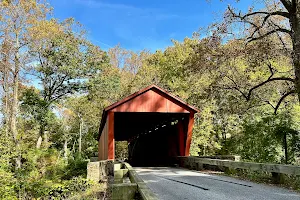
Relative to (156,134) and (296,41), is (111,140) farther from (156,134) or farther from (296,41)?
(156,134)

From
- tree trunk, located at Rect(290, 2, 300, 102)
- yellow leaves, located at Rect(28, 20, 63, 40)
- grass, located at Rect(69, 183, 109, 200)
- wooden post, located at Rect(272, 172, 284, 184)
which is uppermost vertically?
yellow leaves, located at Rect(28, 20, 63, 40)

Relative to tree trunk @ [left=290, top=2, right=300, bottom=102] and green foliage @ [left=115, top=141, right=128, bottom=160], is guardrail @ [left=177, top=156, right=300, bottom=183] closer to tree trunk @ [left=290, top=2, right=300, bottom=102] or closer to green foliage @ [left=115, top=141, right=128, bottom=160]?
tree trunk @ [left=290, top=2, right=300, bottom=102]

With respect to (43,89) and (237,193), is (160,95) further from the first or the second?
(43,89)

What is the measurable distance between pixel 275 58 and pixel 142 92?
5.57 m

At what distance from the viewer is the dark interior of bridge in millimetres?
14556

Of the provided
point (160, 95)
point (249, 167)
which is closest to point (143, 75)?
point (160, 95)

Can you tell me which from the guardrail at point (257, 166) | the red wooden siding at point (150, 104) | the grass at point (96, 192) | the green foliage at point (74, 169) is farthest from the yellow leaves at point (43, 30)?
the guardrail at point (257, 166)

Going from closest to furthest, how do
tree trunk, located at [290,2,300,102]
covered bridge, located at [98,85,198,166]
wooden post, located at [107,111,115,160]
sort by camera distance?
tree trunk, located at [290,2,300,102] < wooden post, located at [107,111,115,160] < covered bridge, located at [98,85,198,166]

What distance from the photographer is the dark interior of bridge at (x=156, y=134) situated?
573 inches

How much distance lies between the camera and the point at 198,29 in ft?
35.3

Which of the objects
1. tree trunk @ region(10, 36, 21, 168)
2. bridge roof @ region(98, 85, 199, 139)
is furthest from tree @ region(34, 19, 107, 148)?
bridge roof @ region(98, 85, 199, 139)

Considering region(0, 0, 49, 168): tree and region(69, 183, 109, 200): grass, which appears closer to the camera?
region(69, 183, 109, 200): grass

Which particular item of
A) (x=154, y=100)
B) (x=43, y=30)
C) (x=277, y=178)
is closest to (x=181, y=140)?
(x=154, y=100)

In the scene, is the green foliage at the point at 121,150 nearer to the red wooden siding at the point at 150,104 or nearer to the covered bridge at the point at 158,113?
the covered bridge at the point at 158,113
